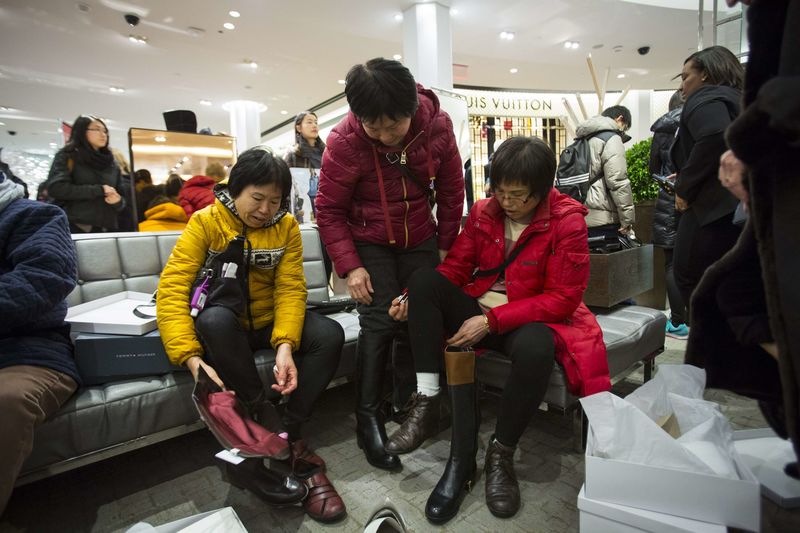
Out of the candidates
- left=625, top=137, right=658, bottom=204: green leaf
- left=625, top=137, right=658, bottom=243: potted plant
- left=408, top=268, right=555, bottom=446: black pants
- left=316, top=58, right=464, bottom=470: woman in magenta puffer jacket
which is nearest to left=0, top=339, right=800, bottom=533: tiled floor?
left=316, top=58, right=464, bottom=470: woman in magenta puffer jacket

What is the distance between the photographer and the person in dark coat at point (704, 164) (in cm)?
166

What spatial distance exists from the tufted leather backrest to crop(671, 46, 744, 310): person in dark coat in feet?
7.33

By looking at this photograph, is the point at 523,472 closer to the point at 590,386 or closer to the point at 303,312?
the point at 590,386

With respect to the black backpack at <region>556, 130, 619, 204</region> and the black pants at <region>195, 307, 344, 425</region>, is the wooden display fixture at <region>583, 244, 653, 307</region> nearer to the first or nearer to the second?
the black backpack at <region>556, 130, 619, 204</region>

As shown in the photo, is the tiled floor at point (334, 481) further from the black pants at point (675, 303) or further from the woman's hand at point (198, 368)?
the black pants at point (675, 303)

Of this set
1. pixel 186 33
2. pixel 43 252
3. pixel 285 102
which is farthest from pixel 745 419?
pixel 285 102

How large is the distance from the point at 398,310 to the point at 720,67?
162cm

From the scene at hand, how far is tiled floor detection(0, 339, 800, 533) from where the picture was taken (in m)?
1.28

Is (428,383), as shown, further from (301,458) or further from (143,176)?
(143,176)

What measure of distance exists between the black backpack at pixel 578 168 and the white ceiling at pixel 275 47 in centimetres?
277

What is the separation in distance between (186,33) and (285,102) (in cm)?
363

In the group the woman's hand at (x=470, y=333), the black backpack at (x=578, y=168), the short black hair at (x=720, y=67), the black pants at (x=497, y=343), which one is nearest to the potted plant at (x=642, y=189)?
the black backpack at (x=578, y=168)

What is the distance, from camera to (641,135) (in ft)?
28.7

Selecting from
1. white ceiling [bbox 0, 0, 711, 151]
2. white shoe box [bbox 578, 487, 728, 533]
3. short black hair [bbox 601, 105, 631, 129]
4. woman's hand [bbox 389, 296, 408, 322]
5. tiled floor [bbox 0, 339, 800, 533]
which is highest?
white ceiling [bbox 0, 0, 711, 151]
